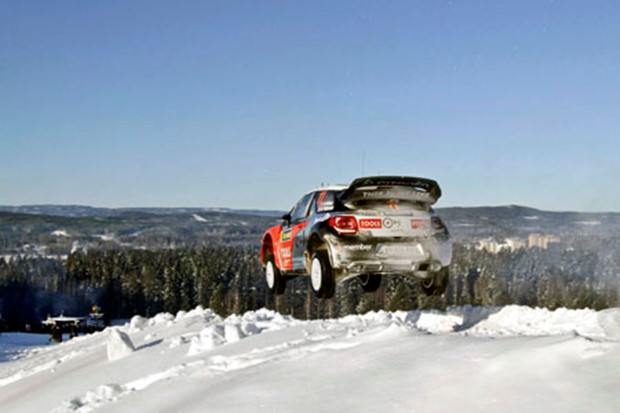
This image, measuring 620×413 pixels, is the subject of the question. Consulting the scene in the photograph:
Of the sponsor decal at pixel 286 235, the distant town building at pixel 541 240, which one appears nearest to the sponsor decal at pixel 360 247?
the sponsor decal at pixel 286 235

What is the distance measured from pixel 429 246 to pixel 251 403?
8.68 metres

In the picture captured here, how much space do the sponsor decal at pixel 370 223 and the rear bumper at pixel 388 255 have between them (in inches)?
5.4

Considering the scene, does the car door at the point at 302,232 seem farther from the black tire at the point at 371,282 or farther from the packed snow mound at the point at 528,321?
the packed snow mound at the point at 528,321

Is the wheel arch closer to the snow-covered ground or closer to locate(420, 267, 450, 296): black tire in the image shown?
locate(420, 267, 450, 296): black tire

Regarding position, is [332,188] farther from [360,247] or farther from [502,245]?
[502,245]

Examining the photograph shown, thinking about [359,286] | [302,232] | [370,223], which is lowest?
[359,286]

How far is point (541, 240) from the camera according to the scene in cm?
1177

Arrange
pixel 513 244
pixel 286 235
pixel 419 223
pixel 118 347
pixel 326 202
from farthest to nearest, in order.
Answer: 1. pixel 118 347
2. pixel 513 244
3. pixel 286 235
4. pixel 326 202
5. pixel 419 223

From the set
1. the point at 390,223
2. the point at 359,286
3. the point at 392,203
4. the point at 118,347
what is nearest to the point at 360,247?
the point at 390,223

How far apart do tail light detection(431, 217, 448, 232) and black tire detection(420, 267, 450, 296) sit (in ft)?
1.31

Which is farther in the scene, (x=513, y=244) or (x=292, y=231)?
(x=513, y=244)

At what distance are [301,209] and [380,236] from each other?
1.21m

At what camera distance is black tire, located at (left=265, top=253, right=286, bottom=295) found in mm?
9312

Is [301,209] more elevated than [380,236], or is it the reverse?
[301,209]
